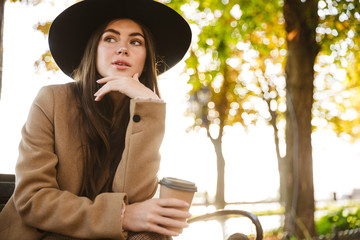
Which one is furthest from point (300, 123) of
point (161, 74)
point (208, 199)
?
point (208, 199)

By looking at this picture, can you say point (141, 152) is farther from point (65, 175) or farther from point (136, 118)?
point (65, 175)

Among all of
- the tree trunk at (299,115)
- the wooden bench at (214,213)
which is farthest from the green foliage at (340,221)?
the wooden bench at (214,213)

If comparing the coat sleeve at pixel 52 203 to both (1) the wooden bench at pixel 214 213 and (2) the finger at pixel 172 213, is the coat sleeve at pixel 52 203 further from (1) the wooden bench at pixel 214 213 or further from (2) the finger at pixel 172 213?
(1) the wooden bench at pixel 214 213

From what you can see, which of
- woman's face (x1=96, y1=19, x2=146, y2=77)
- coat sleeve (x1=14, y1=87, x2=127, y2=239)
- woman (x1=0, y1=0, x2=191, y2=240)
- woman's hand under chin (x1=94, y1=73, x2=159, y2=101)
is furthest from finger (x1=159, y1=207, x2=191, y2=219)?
woman's face (x1=96, y1=19, x2=146, y2=77)

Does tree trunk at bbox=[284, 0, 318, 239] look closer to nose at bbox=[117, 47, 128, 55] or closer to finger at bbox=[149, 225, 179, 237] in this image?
nose at bbox=[117, 47, 128, 55]

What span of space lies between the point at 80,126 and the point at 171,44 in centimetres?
109

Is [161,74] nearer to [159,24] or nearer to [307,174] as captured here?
[159,24]

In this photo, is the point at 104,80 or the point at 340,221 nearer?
the point at 104,80

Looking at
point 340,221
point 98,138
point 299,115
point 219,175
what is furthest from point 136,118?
point 219,175

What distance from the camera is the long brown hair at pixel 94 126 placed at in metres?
2.10

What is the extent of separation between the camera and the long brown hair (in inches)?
82.7

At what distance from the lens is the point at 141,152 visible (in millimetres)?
2006

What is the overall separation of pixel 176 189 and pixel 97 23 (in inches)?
53.7

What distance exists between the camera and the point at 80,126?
6.98ft
